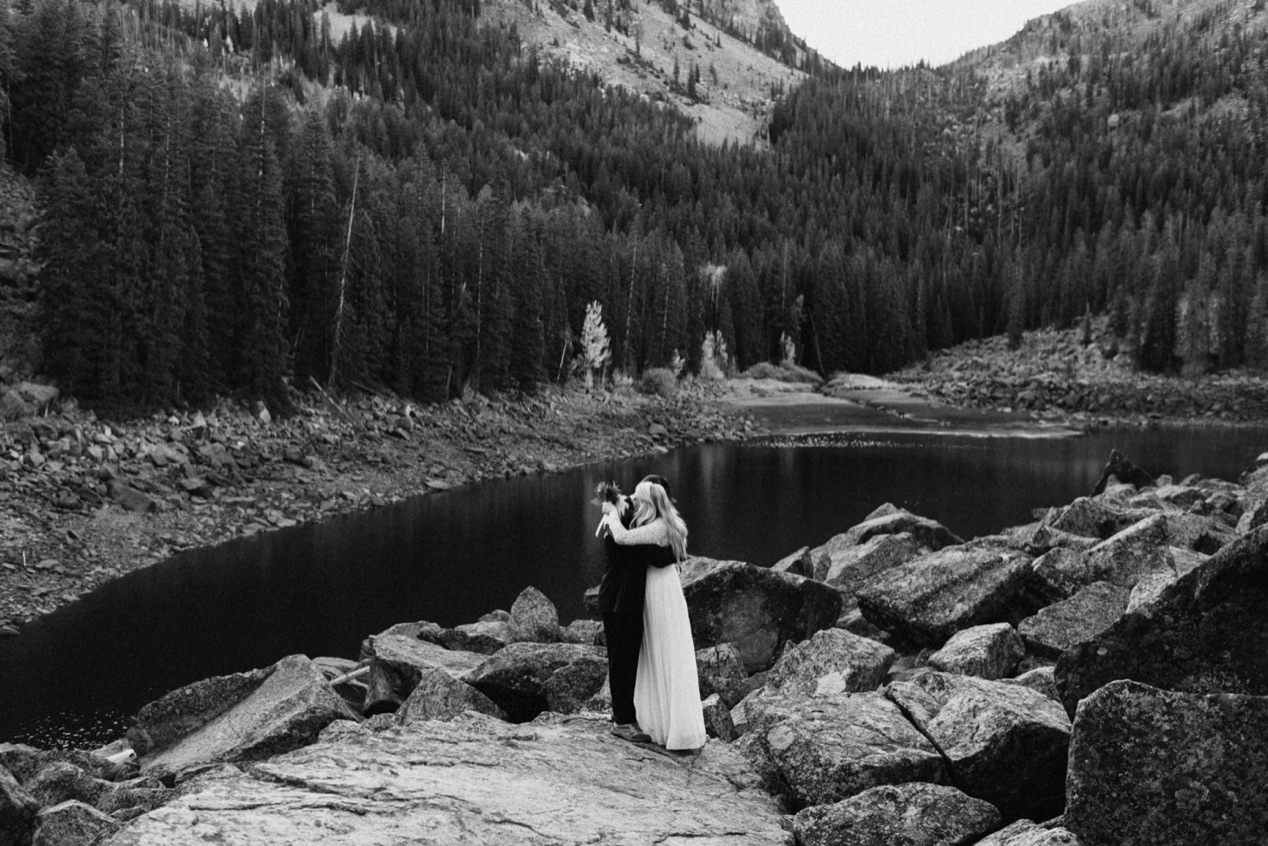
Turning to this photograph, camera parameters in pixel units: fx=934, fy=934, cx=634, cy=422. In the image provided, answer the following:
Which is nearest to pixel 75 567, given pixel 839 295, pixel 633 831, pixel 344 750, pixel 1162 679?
pixel 344 750

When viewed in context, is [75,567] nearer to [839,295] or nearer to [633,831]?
[633,831]

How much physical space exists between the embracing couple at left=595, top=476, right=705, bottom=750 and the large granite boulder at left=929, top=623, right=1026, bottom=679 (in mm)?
4800

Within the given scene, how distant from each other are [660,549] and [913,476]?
173 feet

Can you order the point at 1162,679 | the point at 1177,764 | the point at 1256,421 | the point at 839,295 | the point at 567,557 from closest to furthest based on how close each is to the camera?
the point at 1177,764 → the point at 1162,679 → the point at 567,557 → the point at 1256,421 → the point at 839,295

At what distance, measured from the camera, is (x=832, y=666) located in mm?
13773

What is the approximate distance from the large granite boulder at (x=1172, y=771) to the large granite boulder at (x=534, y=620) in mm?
13988

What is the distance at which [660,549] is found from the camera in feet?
36.0

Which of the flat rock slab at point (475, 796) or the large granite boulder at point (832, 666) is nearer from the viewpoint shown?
the flat rock slab at point (475, 796)

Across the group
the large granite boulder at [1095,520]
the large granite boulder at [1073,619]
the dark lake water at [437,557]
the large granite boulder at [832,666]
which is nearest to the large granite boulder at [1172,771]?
the large granite boulder at [832,666]

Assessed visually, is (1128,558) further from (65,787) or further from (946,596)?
(65,787)

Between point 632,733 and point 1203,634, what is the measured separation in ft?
19.7

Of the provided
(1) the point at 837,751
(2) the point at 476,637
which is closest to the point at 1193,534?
(1) the point at 837,751

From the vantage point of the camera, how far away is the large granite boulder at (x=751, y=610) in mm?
17938

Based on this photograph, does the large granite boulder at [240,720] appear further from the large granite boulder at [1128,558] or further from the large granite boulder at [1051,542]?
the large granite boulder at [1051,542]
